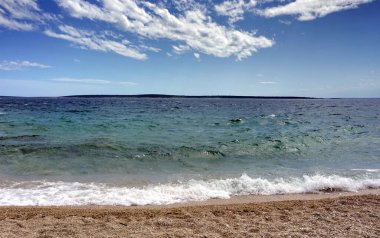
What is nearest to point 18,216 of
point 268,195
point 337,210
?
point 268,195

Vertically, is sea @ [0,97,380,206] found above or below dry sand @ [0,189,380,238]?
below

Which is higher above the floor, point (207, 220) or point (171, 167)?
point (207, 220)

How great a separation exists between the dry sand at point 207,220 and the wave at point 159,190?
0.58m

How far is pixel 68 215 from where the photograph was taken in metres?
7.08

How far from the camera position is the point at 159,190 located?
9477 millimetres

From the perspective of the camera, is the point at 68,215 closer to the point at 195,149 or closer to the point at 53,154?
the point at 53,154

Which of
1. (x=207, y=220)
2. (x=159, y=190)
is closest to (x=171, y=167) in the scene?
(x=159, y=190)

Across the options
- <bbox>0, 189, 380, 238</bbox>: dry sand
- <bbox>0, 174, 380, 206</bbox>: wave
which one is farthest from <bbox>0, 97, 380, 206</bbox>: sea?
<bbox>0, 189, 380, 238</bbox>: dry sand

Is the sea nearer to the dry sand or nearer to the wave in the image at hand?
the wave

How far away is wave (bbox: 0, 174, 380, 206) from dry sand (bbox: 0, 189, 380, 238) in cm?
58

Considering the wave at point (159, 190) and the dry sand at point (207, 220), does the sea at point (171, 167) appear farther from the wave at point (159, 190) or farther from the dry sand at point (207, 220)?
the dry sand at point (207, 220)

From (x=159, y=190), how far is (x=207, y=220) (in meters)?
3.05

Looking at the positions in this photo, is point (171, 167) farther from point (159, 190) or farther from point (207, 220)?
point (207, 220)

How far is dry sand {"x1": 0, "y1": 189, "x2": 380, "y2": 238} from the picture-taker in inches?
234
